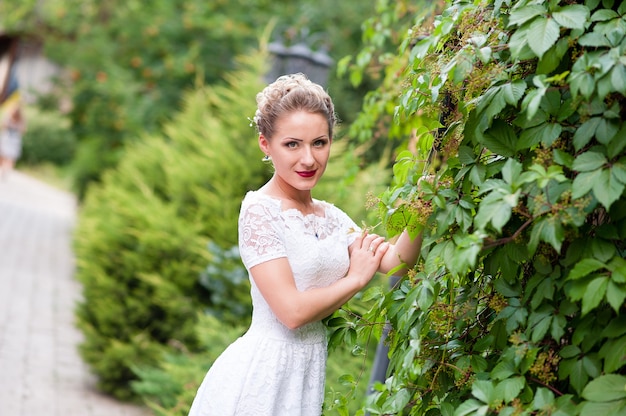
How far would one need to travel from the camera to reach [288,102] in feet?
8.70

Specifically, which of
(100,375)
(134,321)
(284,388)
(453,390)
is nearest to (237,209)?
(134,321)

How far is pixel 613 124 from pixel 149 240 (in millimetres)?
5181

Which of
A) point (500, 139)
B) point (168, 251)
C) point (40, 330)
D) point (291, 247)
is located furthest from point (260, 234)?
point (40, 330)

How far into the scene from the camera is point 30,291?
10.7 m

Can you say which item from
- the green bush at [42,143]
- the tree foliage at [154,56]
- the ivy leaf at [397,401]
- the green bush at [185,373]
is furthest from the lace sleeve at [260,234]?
the green bush at [42,143]

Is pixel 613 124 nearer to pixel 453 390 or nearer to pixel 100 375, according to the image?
pixel 453 390

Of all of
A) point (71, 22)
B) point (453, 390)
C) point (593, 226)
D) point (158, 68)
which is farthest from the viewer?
point (71, 22)

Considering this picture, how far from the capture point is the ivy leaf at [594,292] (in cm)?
170

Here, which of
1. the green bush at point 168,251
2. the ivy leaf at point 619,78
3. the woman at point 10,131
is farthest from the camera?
the woman at point 10,131

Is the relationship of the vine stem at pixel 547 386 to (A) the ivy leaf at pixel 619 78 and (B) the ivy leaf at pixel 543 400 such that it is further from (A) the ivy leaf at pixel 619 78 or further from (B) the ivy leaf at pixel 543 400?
(A) the ivy leaf at pixel 619 78

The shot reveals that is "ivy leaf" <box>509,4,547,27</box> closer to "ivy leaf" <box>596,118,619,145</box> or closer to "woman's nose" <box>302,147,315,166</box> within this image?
"ivy leaf" <box>596,118,619,145</box>

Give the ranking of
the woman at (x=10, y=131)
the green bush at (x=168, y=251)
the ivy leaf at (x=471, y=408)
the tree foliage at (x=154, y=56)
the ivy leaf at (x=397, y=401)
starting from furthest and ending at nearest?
the woman at (x=10, y=131)
the tree foliage at (x=154, y=56)
the green bush at (x=168, y=251)
the ivy leaf at (x=397, y=401)
the ivy leaf at (x=471, y=408)

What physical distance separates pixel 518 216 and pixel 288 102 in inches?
36.3

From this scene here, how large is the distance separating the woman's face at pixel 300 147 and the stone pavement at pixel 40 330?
401 centimetres
